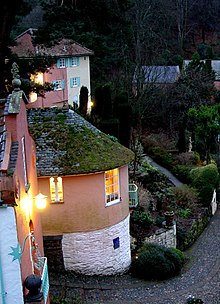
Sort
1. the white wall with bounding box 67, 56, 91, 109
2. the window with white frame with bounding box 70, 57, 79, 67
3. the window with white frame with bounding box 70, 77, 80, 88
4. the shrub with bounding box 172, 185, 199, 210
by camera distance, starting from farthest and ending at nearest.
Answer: the window with white frame with bounding box 70, 77, 80, 88 < the white wall with bounding box 67, 56, 91, 109 < the window with white frame with bounding box 70, 57, 79, 67 < the shrub with bounding box 172, 185, 199, 210

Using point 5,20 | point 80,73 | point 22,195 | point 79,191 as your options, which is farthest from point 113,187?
point 80,73

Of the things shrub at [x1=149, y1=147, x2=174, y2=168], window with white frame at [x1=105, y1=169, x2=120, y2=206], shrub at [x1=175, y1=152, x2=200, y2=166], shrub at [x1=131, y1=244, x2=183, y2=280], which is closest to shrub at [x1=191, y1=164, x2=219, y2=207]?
shrub at [x1=149, y1=147, x2=174, y2=168]

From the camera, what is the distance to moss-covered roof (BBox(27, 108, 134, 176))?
687 inches

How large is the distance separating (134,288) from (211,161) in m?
20.4

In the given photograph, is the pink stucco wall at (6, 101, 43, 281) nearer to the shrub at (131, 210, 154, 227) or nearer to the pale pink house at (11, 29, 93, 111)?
the shrub at (131, 210, 154, 227)

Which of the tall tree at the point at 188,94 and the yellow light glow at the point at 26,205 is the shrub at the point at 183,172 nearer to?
the tall tree at the point at 188,94

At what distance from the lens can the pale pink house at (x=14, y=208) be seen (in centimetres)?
852

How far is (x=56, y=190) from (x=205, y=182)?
14.4m

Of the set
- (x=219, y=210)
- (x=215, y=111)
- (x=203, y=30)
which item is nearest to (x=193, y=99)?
(x=215, y=111)

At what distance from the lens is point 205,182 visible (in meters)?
29.5

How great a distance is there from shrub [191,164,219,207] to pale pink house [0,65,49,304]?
1888 centimetres

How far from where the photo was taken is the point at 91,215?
18.1 metres

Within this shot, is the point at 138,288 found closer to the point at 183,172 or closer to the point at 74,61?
the point at 183,172

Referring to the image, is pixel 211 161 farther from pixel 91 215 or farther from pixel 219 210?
pixel 91 215
